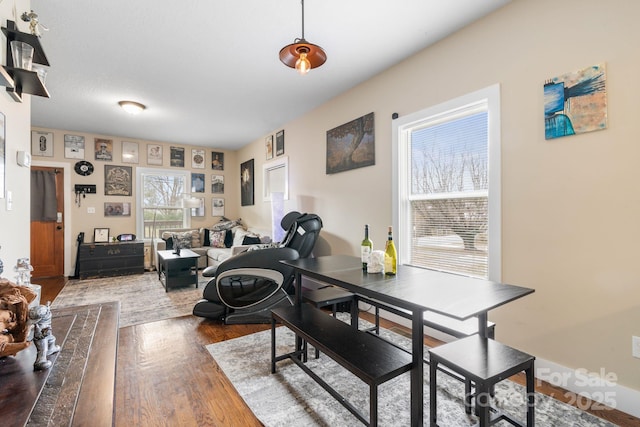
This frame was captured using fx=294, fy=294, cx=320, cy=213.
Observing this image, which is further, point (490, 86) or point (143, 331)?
point (143, 331)

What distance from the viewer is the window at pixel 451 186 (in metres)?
2.29

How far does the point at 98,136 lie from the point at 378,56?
5.51 meters

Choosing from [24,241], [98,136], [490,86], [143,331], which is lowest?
[143,331]

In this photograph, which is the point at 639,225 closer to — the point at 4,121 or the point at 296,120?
the point at 4,121

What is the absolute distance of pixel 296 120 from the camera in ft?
15.5

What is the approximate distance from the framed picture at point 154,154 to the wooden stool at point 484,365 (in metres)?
6.36

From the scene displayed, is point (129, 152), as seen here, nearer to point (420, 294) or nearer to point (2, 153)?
point (2, 153)

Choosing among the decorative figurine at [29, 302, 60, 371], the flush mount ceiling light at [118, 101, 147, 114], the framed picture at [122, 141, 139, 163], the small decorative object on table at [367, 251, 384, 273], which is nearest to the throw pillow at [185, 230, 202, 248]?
the framed picture at [122, 141, 139, 163]

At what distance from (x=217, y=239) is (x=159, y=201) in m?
1.51

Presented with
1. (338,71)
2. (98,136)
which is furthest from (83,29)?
(98,136)

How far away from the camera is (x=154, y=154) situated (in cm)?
607

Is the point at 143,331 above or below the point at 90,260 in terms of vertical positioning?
below

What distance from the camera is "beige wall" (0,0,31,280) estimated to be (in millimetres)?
1508

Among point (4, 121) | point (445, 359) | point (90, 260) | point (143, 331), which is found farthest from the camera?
point (90, 260)
